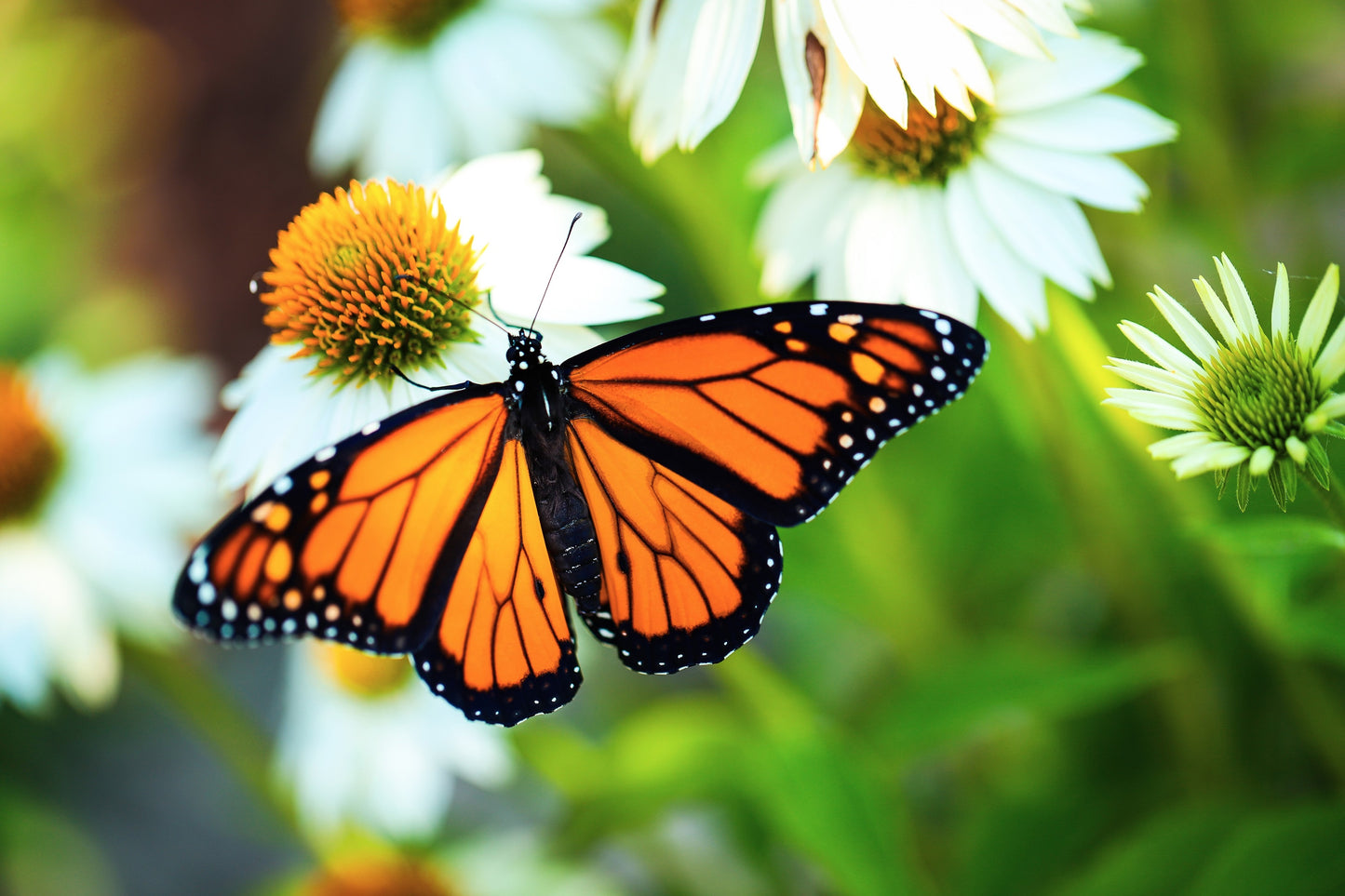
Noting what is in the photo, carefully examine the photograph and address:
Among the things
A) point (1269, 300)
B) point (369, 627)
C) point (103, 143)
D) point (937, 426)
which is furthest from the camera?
point (103, 143)

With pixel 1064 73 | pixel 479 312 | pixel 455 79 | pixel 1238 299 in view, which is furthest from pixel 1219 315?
pixel 455 79

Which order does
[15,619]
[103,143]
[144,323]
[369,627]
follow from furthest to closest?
[103,143] < [144,323] < [15,619] < [369,627]

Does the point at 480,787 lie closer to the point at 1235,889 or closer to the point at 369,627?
the point at 369,627

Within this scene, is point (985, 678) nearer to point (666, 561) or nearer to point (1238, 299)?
point (666, 561)

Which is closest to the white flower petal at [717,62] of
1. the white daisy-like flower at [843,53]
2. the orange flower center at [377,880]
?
the white daisy-like flower at [843,53]

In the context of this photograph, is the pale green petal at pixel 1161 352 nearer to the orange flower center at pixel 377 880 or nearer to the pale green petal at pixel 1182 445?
the pale green petal at pixel 1182 445

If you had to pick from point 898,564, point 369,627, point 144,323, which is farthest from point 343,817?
point 144,323
